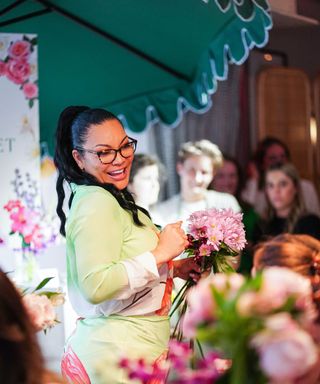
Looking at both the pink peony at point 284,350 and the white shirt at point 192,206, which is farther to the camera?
the white shirt at point 192,206

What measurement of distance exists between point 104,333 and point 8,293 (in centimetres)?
A: 84

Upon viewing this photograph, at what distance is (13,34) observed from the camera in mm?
3844

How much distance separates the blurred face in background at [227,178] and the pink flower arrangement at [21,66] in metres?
2.45

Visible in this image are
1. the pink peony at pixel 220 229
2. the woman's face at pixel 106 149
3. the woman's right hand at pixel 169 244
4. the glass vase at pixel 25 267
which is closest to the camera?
the woman's right hand at pixel 169 244

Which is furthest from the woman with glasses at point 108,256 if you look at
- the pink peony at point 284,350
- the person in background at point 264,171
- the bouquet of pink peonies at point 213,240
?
the person in background at point 264,171

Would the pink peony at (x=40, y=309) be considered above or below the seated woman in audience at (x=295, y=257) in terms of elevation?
below

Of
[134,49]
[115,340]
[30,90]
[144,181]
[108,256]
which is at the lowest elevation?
[115,340]

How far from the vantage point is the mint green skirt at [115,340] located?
91.4 inches

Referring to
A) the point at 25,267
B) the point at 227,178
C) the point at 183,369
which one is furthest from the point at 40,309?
the point at 227,178

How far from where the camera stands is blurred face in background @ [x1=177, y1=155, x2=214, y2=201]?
5.10 meters

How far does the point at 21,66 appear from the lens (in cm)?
388

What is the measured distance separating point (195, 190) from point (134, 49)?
1.03 metres

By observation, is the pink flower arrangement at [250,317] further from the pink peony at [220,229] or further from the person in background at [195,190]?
the person in background at [195,190]

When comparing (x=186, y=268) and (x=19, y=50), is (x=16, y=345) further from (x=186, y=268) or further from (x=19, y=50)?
(x=19, y=50)
